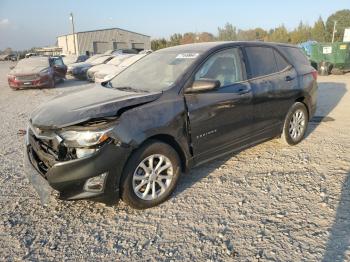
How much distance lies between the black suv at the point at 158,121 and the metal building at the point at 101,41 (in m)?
49.0

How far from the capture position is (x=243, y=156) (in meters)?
4.84

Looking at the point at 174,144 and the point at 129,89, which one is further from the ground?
the point at 129,89

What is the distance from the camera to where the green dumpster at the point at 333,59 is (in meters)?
16.8

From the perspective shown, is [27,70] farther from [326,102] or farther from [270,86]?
[270,86]

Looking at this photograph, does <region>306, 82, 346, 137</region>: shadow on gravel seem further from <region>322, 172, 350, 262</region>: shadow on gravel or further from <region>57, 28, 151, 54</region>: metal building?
<region>57, 28, 151, 54</region>: metal building

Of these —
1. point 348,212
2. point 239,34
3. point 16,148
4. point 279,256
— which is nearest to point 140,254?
point 279,256

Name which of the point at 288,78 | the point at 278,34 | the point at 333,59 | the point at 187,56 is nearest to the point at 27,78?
the point at 187,56

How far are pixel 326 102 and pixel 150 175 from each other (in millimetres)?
7323

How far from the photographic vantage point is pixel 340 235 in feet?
9.48

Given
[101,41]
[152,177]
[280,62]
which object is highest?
[101,41]

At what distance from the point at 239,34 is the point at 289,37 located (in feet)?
37.4

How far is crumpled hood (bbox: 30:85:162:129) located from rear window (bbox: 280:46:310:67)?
2791 mm

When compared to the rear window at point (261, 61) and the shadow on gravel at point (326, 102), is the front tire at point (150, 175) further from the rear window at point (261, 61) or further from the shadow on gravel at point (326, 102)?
the shadow on gravel at point (326, 102)

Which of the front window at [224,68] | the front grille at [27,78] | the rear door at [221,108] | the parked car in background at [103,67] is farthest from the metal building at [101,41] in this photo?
the rear door at [221,108]
